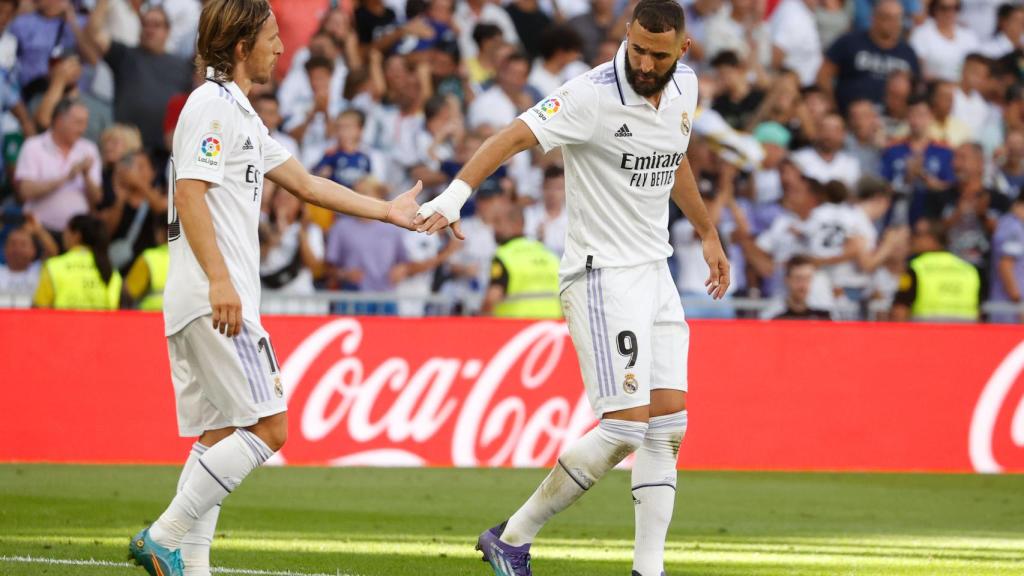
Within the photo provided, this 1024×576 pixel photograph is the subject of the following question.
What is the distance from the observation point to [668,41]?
21.6 ft

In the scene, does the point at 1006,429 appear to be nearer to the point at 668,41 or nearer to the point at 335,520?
the point at 335,520

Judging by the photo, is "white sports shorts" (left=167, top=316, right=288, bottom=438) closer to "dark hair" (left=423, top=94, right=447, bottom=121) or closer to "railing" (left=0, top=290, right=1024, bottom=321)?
"railing" (left=0, top=290, right=1024, bottom=321)

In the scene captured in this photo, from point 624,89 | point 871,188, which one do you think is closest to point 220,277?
point 624,89

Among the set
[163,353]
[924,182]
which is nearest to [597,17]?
[924,182]

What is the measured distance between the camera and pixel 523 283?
13.4 m

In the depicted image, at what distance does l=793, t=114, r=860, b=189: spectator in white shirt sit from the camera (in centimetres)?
1571

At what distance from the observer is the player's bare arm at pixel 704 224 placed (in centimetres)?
731

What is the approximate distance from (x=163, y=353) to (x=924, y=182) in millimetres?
7927

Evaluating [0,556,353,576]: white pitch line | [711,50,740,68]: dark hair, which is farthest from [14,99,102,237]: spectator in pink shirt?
[711,50,740,68]: dark hair

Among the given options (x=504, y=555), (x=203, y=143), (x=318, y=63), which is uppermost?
(x=318, y=63)

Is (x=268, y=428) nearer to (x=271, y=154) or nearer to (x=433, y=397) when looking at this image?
(x=271, y=154)

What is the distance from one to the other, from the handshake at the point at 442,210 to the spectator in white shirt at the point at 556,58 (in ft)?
30.6

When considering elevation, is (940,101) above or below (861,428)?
above

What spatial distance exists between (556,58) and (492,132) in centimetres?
152
